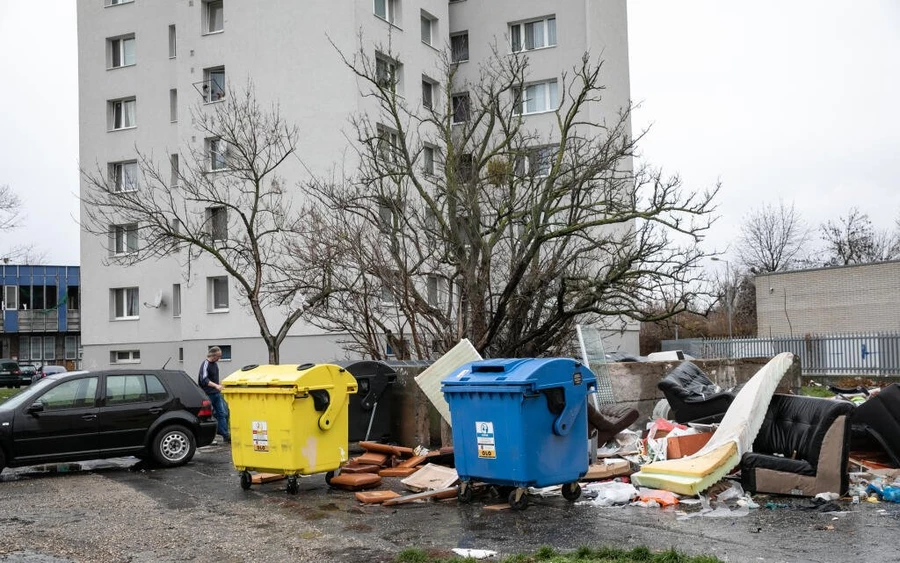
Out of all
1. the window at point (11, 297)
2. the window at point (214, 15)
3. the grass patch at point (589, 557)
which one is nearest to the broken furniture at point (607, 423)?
the grass patch at point (589, 557)

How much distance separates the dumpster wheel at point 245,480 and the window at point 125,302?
27555 mm

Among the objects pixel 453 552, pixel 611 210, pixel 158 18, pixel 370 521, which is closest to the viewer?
pixel 453 552

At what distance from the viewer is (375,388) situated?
534 inches

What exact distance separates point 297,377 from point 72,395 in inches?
173

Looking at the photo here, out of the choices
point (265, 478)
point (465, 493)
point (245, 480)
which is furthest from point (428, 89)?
point (465, 493)

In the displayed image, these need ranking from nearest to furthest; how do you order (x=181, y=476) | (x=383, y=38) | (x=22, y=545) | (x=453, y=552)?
(x=453, y=552), (x=22, y=545), (x=181, y=476), (x=383, y=38)

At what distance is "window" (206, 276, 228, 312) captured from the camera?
1289 inches

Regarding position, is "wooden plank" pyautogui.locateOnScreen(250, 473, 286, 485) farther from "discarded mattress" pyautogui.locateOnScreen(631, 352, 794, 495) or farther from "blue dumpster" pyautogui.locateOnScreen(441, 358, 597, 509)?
"discarded mattress" pyautogui.locateOnScreen(631, 352, 794, 495)

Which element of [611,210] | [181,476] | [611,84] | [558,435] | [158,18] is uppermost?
[158,18]

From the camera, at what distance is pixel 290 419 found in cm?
1026

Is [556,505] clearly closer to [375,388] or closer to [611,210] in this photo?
[375,388]

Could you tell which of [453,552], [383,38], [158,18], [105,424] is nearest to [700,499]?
[453,552]

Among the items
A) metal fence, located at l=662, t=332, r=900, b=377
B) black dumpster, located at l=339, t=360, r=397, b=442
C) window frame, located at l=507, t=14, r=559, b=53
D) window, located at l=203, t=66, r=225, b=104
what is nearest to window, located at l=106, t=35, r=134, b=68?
window, located at l=203, t=66, r=225, b=104

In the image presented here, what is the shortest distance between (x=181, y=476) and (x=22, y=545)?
440 centimetres
